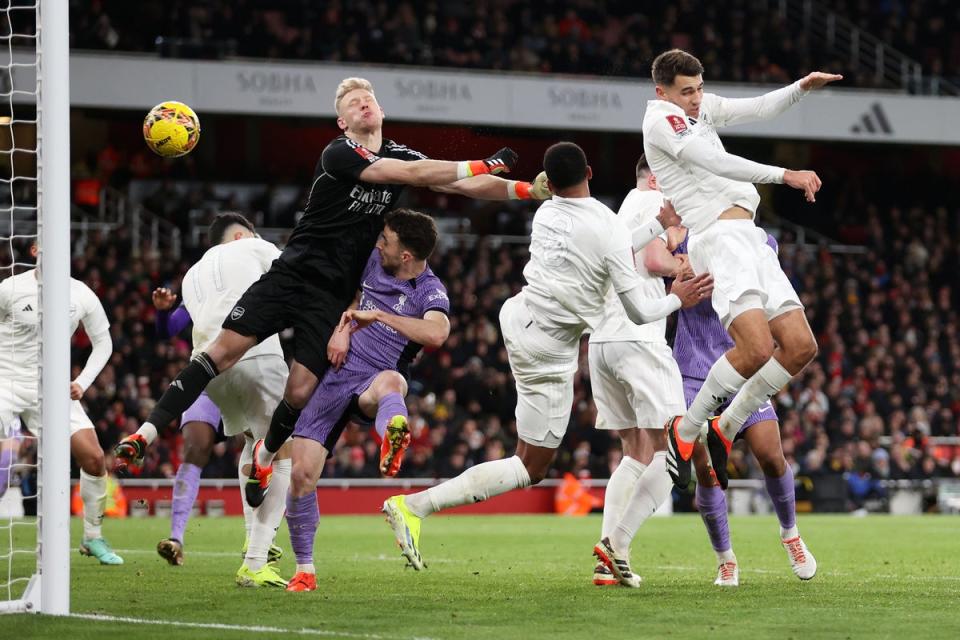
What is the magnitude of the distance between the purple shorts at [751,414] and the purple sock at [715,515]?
383 millimetres

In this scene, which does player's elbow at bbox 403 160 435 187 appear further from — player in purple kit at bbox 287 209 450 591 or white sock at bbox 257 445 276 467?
white sock at bbox 257 445 276 467

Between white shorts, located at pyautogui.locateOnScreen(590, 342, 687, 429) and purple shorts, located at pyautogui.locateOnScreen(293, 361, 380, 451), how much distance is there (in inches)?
54.5

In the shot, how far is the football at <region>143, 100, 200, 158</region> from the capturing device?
8672 mm

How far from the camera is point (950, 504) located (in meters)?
23.1

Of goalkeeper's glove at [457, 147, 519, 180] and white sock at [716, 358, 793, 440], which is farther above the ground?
goalkeeper's glove at [457, 147, 519, 180]

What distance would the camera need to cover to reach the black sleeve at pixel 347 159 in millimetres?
7551

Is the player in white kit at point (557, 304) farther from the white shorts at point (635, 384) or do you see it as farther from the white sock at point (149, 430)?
the white sock at point (149, 430)

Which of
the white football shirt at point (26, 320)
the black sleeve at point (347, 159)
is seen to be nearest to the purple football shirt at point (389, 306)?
the black sleeve at point (347, 159)

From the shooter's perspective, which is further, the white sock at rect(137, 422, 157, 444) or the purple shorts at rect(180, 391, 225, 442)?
the purple shorts at rect(180, 391, 225, 442)

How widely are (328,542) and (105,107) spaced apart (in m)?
14.4

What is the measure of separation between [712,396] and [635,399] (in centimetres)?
65

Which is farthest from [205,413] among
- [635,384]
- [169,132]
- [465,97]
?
[465,97]

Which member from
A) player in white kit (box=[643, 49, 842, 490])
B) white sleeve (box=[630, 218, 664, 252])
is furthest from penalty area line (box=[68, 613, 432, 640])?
white sleeve (box=[630, 218, 664, 252])

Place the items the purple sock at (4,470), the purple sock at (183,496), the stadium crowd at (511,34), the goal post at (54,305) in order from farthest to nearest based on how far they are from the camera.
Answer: the stadium crowd at (511,34), the purple sock at (4,470), the purple sock at (183,496), the goal post at (54,305)
